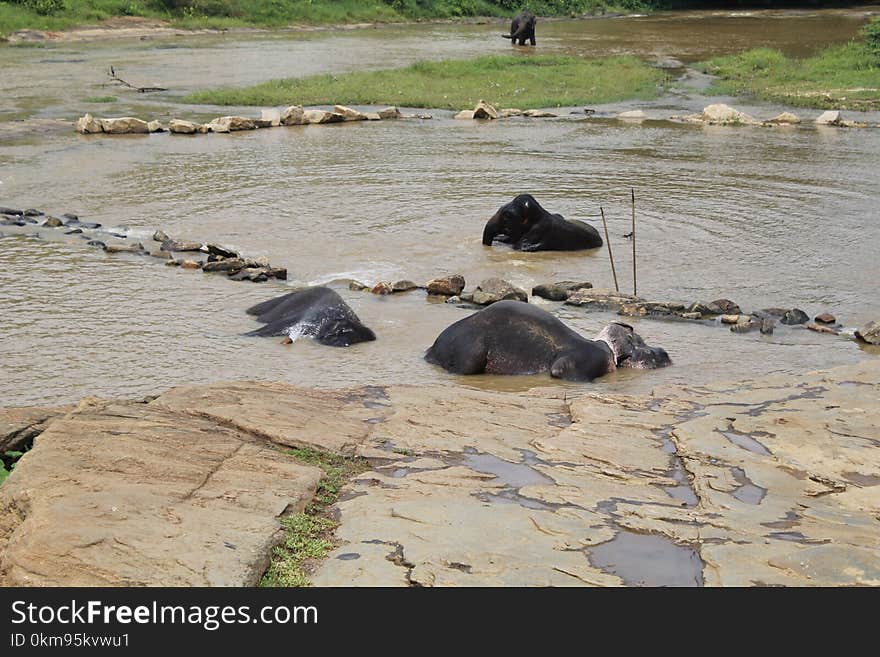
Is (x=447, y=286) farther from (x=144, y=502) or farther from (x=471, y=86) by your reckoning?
(x=471, y=86)

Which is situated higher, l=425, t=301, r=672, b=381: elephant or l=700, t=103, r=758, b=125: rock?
l=700, t=103, r=758, b=125: rock

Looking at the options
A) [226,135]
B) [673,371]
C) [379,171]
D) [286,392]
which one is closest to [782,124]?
[379,171]

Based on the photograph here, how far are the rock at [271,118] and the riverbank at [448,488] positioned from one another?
1773cm

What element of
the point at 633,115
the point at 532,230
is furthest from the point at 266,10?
the point at 532,230

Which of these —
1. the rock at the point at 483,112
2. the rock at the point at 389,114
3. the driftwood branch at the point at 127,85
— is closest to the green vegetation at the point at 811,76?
the rock at the point at 483,112

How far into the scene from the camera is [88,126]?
23.8m

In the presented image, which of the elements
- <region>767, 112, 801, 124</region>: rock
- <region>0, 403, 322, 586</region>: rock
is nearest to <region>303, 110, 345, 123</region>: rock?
<region>767, 112, 801, 124</region>: rock

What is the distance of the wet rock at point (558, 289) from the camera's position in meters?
12.2

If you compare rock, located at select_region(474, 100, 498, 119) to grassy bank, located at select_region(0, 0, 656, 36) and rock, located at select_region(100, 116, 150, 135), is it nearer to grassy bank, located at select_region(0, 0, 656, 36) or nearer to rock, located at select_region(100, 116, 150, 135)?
rock, located at select_region(100, 116, 150, 135)

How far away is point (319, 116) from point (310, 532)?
21.1 meters

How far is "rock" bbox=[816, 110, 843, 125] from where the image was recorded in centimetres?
2473

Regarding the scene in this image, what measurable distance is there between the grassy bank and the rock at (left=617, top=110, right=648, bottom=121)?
25.6 metres

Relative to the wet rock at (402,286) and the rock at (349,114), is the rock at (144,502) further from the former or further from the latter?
the rock at (349,114)

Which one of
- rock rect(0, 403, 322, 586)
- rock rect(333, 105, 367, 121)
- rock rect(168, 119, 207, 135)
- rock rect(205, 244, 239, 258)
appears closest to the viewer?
rock rect(0, 403, 322, 586)
